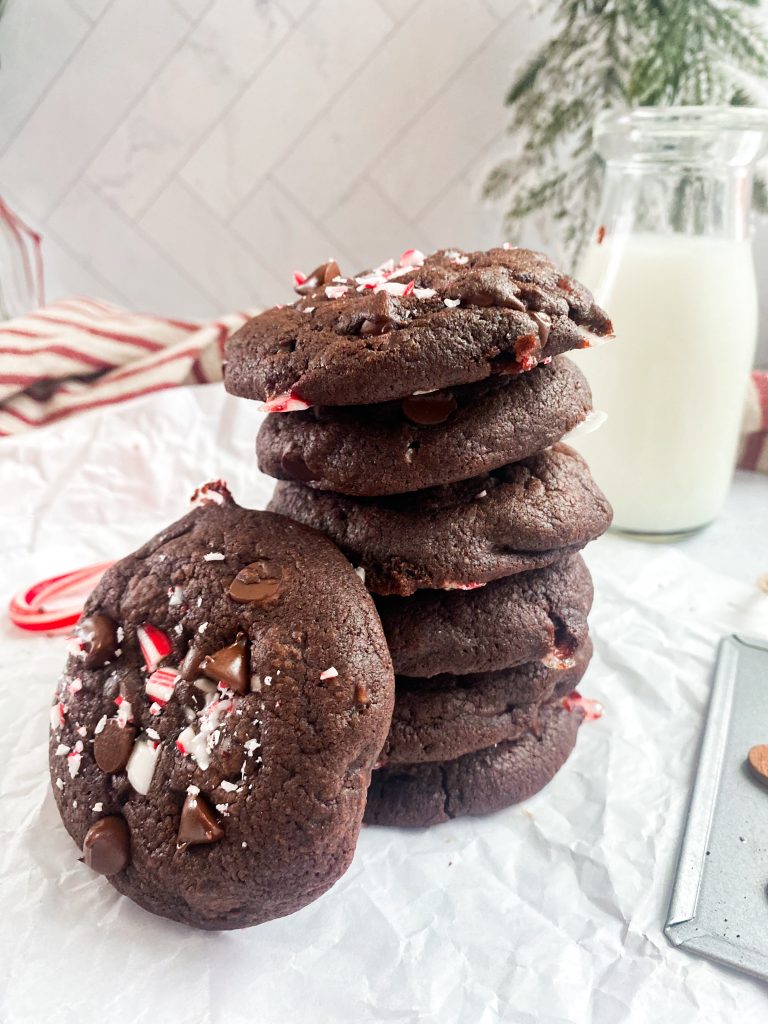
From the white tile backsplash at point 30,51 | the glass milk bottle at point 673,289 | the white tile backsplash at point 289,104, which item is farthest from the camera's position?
the white tile backsplash at point 289,104

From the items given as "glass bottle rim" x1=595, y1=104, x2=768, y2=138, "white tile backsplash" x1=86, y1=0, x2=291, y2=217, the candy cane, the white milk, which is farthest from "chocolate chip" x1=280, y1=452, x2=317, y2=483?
"white tile backsplash" x1=86, y1=0, x2=291, y2=217

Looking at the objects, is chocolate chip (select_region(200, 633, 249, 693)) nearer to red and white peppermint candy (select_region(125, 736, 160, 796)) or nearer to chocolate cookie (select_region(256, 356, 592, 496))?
red and white peppermint candy (select_region(125, 736, 160, 796))

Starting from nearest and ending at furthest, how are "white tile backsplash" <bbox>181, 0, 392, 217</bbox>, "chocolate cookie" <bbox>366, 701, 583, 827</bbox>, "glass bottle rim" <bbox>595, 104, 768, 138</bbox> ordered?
"chocolate cookie" <bbox>366, 701, 583, 827</bbox>
"glass bottle rim" <bbox>595, 104, 768, 138</bbox>
"white tile backsplash" <bbox>181, 0, 392, 217</bbox>

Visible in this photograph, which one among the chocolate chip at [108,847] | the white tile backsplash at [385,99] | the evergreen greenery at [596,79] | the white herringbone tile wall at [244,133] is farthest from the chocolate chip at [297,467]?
the white tile backsplash at [385,99]

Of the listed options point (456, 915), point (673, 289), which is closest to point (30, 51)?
point (673, 289)

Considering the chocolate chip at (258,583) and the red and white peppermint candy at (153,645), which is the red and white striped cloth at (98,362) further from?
the chocolate chip at (258,583)

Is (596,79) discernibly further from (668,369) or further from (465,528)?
(465,528)

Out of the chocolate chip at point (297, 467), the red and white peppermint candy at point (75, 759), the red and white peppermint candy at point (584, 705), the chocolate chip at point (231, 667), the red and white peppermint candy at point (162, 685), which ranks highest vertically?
the chocolate chip at point (297, 467)

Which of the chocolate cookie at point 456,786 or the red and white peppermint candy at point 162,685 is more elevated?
the red and white peppermint candy at point 162,685
